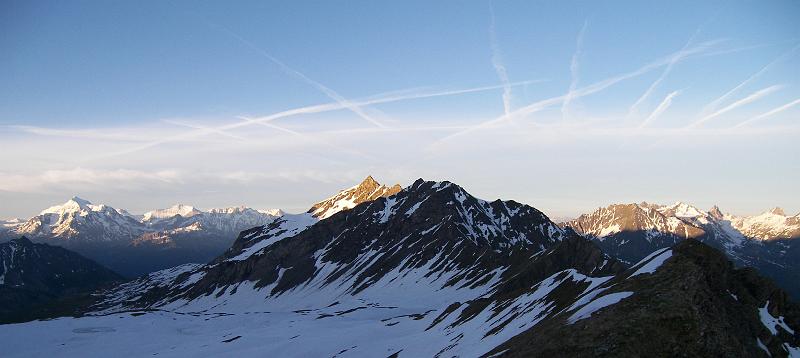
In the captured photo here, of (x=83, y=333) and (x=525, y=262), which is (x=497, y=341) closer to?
(x=525, y=262)

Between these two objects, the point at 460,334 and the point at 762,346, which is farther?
the point at 460,334

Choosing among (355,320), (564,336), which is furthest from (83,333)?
(564,336)

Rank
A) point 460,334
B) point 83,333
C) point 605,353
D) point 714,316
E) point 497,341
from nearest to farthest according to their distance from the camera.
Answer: point 605,353, point 714,316, point 497,341, point 460,334, point 83,333

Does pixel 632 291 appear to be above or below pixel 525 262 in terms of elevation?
above

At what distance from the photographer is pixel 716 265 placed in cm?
4241

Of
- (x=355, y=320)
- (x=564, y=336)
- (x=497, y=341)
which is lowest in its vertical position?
(x=355, y=320)

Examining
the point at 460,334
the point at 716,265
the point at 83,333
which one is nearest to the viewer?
the point at 716,265

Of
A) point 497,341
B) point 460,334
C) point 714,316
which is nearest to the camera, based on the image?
point 714,316

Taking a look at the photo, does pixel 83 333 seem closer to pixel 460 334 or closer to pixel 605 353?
pixel 460 334

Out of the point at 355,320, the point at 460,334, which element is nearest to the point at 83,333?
the point at 355,320

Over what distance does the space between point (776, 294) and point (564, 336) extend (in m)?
18.7

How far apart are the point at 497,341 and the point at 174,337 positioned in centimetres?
9835

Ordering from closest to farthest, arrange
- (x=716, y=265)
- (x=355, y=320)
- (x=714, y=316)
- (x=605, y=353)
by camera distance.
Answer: (x=605, y=353), (x=714, y=316), (x=716, y=265), (x=355, y=320)

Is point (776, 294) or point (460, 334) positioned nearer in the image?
point (776, 294)
